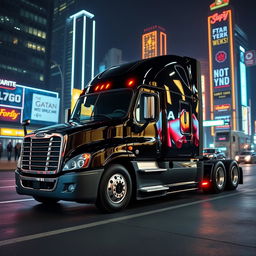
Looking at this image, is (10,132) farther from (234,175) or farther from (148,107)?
(148,107)

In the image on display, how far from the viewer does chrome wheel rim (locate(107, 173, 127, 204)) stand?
6.93 meters

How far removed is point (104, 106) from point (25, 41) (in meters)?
97.8

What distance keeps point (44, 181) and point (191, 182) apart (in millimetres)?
4255

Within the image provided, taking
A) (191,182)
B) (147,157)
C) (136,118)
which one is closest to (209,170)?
(191,182)

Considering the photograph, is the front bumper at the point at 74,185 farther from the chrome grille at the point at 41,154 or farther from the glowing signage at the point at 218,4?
the glowing signage at the point at 218,4

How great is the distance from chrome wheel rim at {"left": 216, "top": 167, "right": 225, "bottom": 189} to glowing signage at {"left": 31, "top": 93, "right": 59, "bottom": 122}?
48590 mm

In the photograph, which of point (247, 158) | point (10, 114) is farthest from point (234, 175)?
point (10, 114)

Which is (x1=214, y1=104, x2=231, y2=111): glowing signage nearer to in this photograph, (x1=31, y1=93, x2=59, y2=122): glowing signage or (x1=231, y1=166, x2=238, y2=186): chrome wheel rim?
(x1=31, y1=93, x2=59, y2=122): glowing signage

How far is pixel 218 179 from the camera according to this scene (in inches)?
409

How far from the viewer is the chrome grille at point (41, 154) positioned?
663cm

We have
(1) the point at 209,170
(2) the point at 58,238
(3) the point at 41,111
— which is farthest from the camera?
(3) the point at 41,111

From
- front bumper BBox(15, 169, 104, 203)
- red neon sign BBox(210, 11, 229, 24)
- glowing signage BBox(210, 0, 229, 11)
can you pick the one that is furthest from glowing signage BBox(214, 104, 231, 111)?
front bumper BBox(15, 169, 104, 203)

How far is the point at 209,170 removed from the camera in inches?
393

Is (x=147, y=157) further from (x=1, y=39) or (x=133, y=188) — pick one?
(x=1, y=39)
